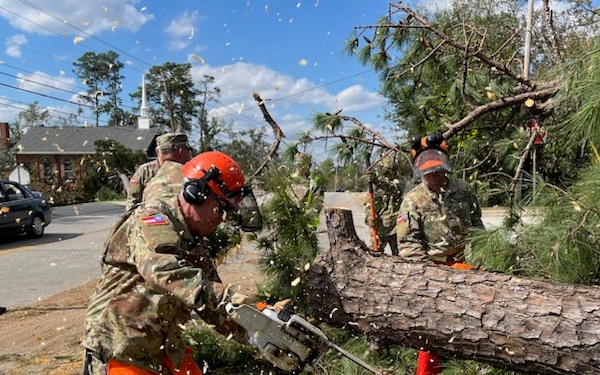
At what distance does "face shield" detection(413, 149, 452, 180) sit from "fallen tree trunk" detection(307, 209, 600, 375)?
0.88 meters

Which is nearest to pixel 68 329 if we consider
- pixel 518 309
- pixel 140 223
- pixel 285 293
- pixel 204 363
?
pixel 204 363

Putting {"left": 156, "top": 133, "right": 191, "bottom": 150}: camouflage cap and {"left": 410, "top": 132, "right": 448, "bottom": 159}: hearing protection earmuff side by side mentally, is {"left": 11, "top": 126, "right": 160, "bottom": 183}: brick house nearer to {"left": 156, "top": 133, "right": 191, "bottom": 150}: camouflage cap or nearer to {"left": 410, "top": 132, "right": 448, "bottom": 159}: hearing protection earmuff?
{"left": 156, "top": 133, "right": 191, "bottom": 150}: camouflage cap

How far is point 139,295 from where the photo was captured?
2088 millimetres

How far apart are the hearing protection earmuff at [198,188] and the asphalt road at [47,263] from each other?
483 cm

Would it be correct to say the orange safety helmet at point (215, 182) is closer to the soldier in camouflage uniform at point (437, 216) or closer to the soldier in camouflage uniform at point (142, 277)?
the soldier in camouflage uniform at point (142, 277)

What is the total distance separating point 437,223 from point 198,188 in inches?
77.4

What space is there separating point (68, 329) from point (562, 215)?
4.20 meters

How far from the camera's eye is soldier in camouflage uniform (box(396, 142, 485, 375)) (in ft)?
11.2

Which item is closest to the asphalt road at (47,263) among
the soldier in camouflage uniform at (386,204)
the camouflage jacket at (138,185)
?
the camouflage jacket at (138,185)

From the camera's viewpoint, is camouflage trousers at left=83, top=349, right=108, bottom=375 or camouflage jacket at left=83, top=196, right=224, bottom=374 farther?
camouflage trousers at left=83, top=349, right=108, bottom=375

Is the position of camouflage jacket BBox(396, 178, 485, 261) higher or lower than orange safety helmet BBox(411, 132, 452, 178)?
lower

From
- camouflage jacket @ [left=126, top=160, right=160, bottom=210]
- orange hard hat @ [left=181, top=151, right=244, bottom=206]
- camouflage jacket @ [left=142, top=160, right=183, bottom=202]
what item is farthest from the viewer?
camouflage jacket @ [left=126, top=160, right=160, bottom=210]

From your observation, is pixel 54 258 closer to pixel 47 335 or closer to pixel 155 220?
pixel 47 335

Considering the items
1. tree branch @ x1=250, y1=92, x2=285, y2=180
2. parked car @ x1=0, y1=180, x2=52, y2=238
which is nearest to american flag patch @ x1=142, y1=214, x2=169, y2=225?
tree branch @ x1=250, y1=92, x2=285, y2=180
